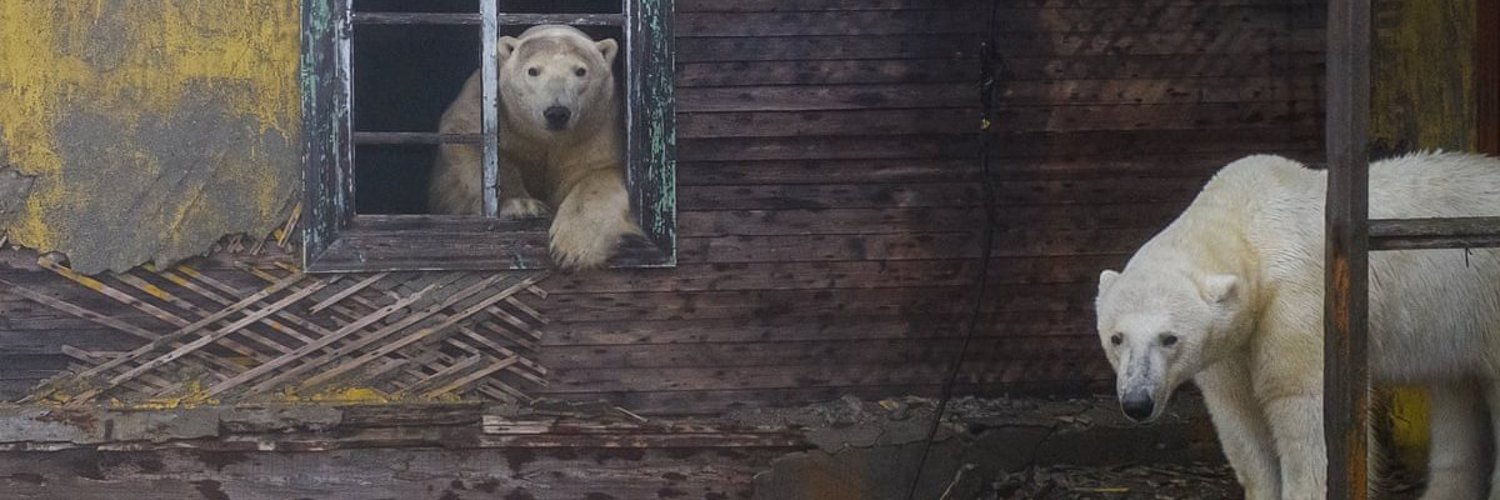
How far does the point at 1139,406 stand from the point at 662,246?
2127 millimetres

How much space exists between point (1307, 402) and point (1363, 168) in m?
0.94

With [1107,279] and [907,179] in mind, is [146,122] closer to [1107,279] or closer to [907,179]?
[907,179]

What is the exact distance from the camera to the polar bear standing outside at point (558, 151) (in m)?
6.04

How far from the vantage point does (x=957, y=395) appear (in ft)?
20.7

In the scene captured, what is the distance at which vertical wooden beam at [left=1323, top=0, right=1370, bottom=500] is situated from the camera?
3908 millimetres

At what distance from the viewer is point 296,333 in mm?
5930

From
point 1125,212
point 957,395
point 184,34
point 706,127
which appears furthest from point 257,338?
point 1125,212

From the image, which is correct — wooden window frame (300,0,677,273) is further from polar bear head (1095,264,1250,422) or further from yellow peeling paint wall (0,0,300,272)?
polar bear head (1095,264,1250,422)

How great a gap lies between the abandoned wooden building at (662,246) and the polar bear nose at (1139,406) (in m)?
1.77

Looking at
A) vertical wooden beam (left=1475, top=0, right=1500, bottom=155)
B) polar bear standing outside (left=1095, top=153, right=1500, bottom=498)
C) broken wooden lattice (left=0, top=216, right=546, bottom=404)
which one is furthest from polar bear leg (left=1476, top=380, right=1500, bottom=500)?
broken wooden lattice (left=0, top=216, right=546, bottom=404)

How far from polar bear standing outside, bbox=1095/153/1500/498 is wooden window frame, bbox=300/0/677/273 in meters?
1.79

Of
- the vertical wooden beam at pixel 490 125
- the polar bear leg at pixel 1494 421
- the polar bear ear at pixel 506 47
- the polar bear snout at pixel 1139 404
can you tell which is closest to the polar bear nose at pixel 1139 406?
the polar bear snout at pixel 1139 404

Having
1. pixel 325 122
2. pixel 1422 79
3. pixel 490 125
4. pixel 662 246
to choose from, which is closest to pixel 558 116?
pixel 490 125

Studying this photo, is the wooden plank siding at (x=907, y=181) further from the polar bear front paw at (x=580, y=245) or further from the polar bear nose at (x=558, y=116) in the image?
the polar bear nose at (x=558, y=116)
